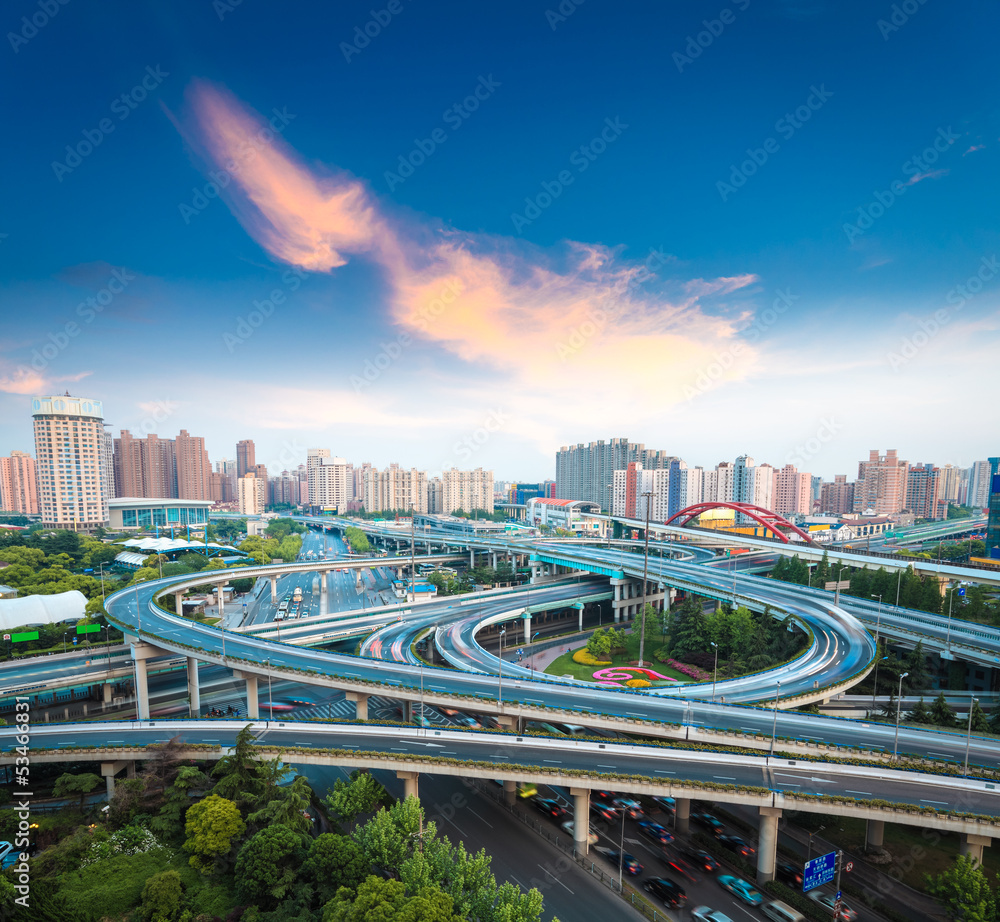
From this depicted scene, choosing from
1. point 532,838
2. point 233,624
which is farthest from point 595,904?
point 233,624

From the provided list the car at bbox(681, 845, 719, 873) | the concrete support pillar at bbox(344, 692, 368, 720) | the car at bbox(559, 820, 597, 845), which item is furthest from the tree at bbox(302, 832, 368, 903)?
the car at bbox(681, 845, 719, 873)

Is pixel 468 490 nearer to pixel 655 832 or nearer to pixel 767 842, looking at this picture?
pixel 655 832

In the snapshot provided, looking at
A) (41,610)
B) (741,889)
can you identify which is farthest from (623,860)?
(41,610)

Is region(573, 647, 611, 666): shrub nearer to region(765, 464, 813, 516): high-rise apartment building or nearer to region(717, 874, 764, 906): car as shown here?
region(717, 874, 764, 906): car

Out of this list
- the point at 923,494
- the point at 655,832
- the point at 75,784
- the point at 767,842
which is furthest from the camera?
the point at 923,494

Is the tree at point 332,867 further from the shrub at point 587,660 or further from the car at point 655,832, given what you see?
the shrub at point 587,660

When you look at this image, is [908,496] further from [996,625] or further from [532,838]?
[532,838]
